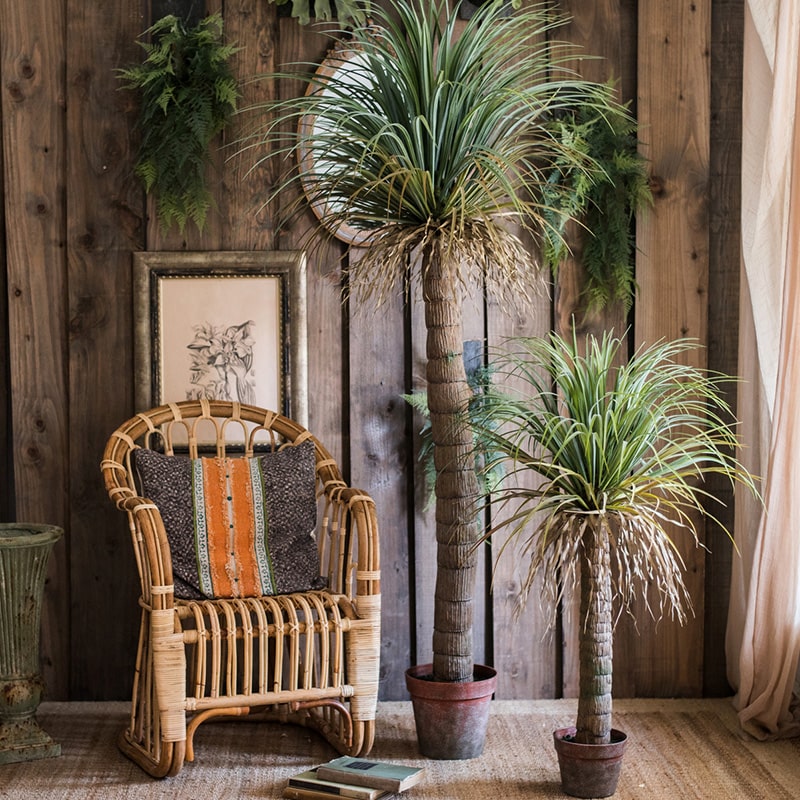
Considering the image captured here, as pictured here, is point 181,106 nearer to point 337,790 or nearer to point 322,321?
point 322,321

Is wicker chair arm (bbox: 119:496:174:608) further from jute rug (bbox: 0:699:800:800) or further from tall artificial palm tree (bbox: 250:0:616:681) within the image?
tall artificial palm tree (bbox: 250:0:616:681)

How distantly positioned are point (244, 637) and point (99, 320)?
3.94 feet

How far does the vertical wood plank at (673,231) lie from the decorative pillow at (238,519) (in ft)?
3.75

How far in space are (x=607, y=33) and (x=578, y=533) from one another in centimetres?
169

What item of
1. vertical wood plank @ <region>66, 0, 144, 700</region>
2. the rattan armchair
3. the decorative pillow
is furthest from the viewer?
vertical wood plank @ <region>66, 0, 144, 700</region>

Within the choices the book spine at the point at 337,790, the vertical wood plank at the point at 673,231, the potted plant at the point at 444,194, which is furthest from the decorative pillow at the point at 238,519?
the vertical wood plank at the point at 673,231

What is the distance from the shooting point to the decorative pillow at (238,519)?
2.79 metres

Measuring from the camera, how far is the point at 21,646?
9.20ft

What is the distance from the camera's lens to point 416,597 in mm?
3268

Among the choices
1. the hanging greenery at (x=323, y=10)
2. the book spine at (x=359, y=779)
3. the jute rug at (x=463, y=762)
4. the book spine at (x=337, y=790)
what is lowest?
the jute rug at (x=463, y=762)

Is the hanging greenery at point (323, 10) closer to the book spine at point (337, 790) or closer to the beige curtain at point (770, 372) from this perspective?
the beige curtain at point (770, 372)

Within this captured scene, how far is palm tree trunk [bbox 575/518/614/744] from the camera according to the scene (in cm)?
248

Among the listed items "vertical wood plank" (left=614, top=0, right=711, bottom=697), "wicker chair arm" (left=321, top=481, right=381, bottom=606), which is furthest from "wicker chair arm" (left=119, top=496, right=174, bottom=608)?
"vertical wood plank" (left=614, top=0, right=711, bottom=697)

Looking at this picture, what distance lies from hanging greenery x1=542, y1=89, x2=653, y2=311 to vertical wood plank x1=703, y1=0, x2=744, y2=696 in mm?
270
